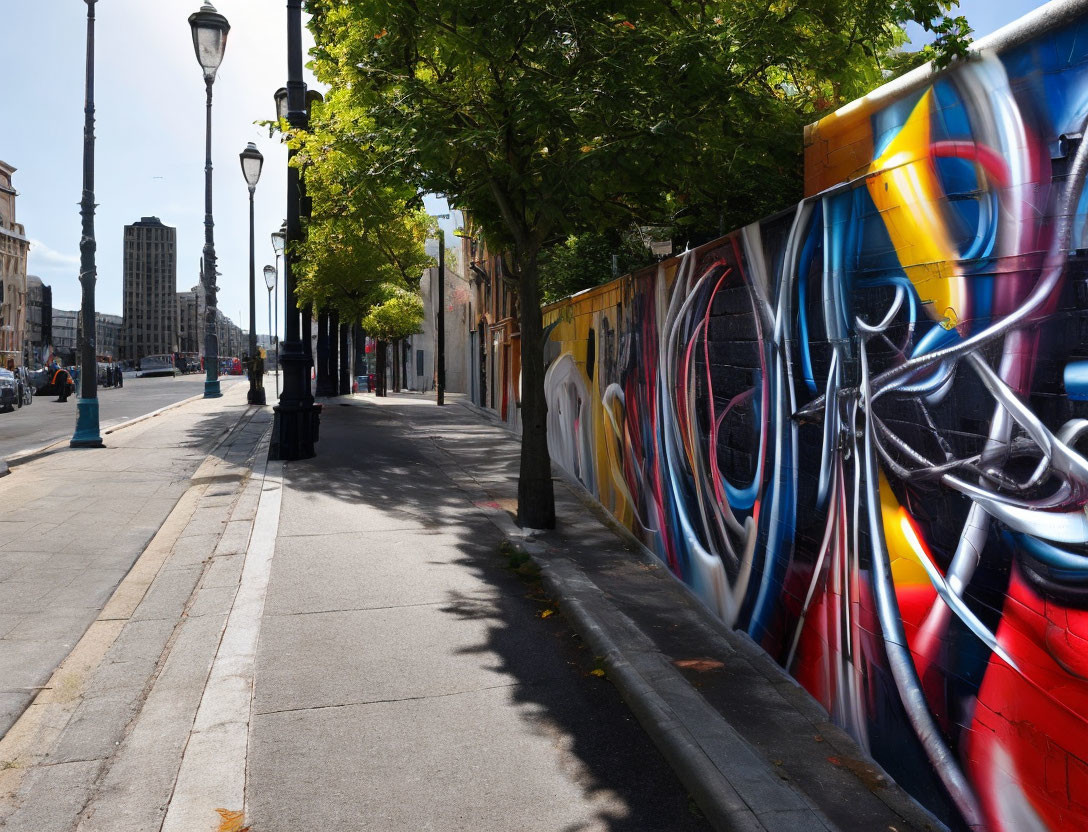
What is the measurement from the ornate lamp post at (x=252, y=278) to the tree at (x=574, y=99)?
53.6 ft

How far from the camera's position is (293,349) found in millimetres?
14586

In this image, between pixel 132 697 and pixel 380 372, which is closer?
pixel 132 697

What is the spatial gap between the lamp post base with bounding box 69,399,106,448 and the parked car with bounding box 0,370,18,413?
13465mm

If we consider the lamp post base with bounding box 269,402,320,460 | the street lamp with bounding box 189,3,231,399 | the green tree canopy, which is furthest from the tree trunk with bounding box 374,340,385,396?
the lamp post base with bounding box 269,402,320,460

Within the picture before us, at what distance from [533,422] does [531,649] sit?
385cm

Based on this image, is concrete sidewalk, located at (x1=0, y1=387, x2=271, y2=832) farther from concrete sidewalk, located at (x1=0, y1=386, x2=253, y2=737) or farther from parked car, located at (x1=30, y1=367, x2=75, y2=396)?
parked car, located at (x1=30, y1=367, x2=75, y2=396)

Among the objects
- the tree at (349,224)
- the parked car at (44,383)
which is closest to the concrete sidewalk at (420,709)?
the tree at (349,224)

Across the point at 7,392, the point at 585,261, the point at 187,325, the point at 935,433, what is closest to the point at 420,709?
the point at 935,433

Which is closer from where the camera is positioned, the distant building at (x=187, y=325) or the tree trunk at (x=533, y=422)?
the tree trunk at (x=533, y=422)

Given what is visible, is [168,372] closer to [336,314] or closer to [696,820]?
[336,314]

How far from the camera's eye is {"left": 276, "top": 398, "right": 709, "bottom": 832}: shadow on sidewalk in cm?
389

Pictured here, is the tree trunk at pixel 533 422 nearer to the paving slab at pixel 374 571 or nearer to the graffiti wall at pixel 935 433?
the paving slab at pixel 374 571

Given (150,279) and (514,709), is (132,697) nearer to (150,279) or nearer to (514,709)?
(514,709)

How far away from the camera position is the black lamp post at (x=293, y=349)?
1405 centimetres
